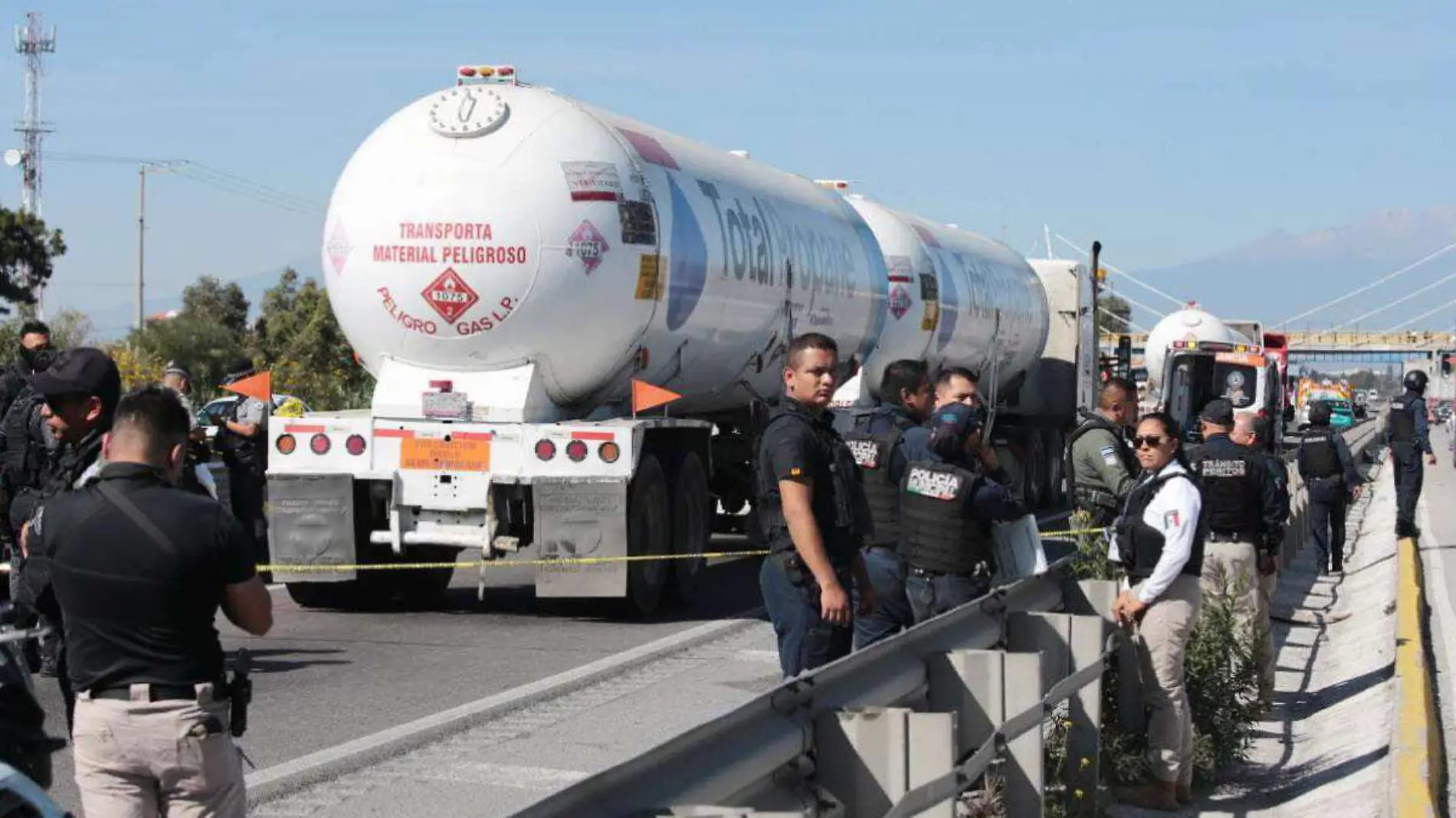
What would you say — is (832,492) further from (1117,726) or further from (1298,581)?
(1298,581)

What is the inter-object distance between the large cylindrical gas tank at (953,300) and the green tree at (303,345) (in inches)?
511

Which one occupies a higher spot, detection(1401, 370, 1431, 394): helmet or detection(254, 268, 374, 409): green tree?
detection(254, 268, 374, 409): green tree

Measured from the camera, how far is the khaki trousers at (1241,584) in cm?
1077

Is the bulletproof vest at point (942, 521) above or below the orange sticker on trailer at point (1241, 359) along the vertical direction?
below

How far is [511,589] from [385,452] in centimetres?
271

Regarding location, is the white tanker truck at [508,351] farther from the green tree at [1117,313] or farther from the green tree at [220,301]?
the green tree at [1117,313]

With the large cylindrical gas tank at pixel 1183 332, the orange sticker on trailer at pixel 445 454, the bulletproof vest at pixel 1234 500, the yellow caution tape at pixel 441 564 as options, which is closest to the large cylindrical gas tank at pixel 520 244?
the orange sticker on trailer at pixel 445 454

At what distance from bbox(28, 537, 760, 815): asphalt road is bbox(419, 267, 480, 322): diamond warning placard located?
2.16m

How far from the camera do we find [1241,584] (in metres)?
11.0

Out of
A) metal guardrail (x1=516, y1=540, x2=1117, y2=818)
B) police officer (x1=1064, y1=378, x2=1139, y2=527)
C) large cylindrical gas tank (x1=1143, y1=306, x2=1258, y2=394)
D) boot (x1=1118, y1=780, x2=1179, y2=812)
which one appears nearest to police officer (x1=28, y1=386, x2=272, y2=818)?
metal guardrail (x1=516, y1=540, x2=1117, y2=818)

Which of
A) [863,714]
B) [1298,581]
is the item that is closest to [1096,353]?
[1298,581]

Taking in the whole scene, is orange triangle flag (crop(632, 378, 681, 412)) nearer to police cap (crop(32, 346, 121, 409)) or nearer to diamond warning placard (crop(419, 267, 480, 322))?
diamond warning placard (crop(419, 267, 480, 322))

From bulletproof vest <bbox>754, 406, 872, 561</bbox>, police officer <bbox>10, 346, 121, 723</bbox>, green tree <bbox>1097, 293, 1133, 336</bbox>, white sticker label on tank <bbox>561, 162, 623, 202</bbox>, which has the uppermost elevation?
green tree <bbox>1097, 293, 1133, 336</bbox>

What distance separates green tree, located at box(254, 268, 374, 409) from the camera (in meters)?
43.7
